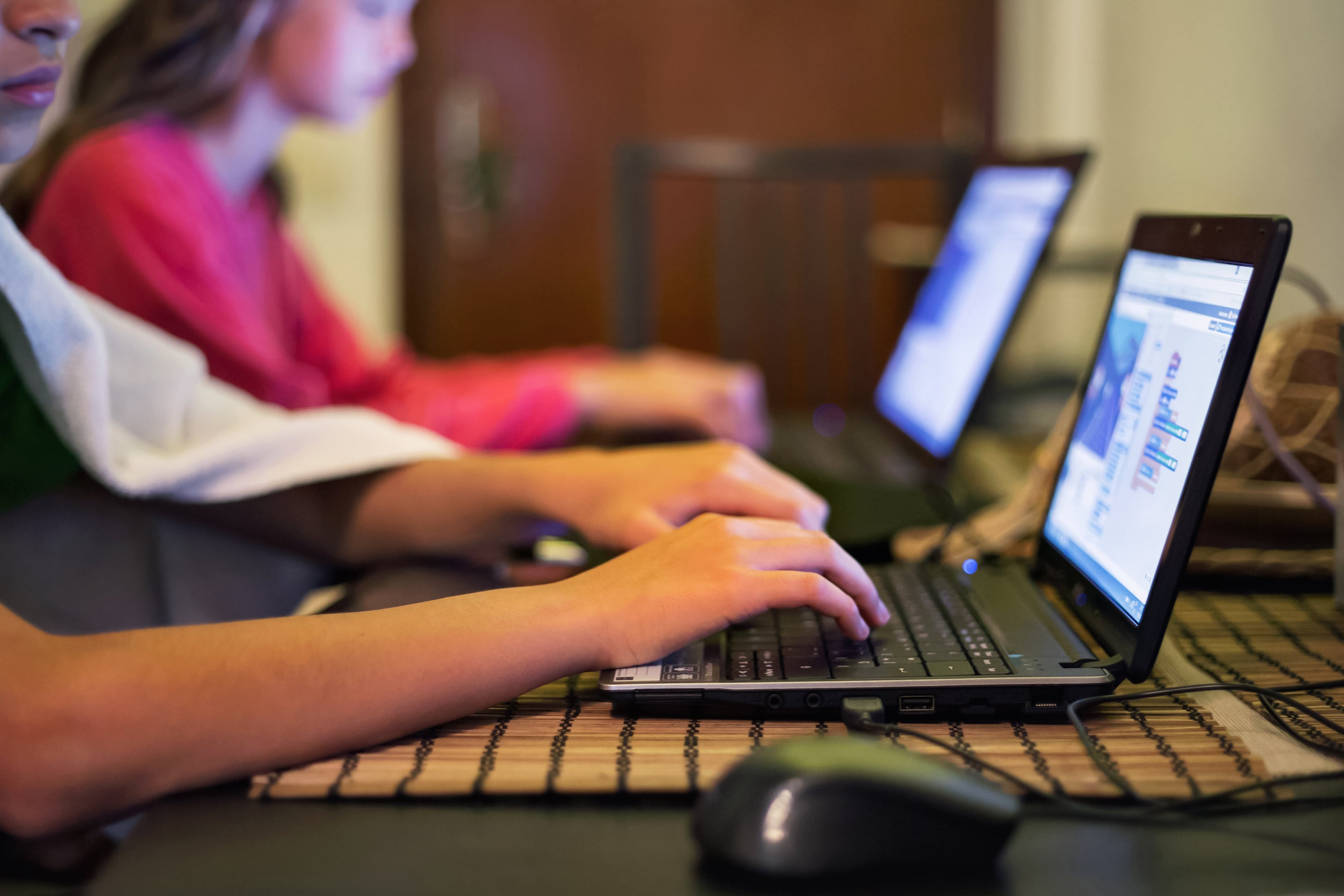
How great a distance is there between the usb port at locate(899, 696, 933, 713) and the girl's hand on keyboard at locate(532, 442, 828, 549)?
0.55ft

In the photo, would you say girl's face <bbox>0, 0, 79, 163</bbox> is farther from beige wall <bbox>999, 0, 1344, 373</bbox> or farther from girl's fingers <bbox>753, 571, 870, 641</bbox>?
beige wall <bbox>999, 0, 1344, 373</bbox>

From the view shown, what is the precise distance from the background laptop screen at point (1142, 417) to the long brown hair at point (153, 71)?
84 cm

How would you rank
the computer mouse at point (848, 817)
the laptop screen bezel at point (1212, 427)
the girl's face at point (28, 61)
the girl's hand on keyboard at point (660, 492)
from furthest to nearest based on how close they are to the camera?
the girl's hand on keyboard at point (660, 492), the girl's face at point (28, 61), the laptop screen bezel at point (1212, 427), the computer mouse at point (848, 817)

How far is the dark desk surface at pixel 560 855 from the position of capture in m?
0.36

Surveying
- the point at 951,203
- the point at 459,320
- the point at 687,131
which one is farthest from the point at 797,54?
the point at 951,203

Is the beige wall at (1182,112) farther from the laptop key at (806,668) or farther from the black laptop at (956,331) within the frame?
the laptop key at (806,668)

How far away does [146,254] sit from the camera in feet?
3.11

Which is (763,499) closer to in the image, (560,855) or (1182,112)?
(560,855)

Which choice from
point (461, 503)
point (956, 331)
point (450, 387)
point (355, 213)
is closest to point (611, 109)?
point (355, 213)

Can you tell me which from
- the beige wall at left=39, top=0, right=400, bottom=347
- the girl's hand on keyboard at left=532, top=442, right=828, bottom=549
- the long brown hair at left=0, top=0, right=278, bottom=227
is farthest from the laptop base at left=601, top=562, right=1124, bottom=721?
the beige wall at left=39, top=0, right=400, bottom=347

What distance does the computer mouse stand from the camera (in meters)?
0.35

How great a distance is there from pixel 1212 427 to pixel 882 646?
183 mm

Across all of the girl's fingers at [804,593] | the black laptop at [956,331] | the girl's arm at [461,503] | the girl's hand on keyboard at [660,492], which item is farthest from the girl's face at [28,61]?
the black laptop at [956,331]

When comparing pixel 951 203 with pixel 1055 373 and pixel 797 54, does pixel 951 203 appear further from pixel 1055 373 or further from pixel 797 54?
pixel 797 54
